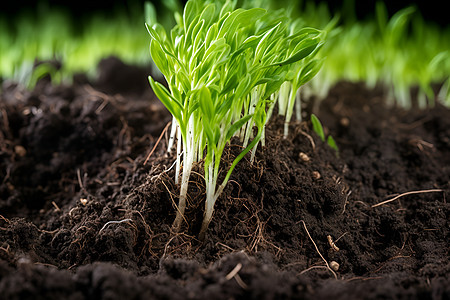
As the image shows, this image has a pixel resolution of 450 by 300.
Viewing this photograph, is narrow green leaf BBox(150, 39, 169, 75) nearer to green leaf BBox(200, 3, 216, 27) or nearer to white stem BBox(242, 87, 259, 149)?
green leaf BBox(200, 3, 216, 27)

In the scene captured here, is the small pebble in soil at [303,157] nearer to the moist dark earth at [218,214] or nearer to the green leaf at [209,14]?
the moist dark earth at [218,214]

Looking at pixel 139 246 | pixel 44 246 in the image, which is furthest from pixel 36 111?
pixel 139 246

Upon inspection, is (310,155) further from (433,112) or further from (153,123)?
(433,112)

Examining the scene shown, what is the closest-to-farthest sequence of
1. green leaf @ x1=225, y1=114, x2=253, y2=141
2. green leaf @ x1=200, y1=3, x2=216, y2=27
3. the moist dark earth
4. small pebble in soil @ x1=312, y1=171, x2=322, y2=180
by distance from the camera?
the moist dark earth → green leaf @ x1=225, y1=114, x2=253, y2=141 → green leaf @ x1=200, y1=3, x2=216, y2=27 → small pebble in soil @ x1=312, y1=171, x2=322, y2=180

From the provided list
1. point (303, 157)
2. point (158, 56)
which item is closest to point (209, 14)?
point (158, 56)

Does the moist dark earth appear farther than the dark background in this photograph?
No

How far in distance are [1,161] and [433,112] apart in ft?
7.30

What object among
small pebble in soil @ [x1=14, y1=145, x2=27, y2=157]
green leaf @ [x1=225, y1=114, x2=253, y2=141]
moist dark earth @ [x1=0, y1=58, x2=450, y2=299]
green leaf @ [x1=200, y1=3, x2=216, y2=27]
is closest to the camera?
moist dark earth @ [x1=0, y1=58, x2=450, y2=299]

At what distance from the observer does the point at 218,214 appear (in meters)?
1.23

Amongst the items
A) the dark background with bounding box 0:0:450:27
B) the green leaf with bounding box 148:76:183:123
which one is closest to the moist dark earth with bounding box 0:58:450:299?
the green leaf with bounding box 148:76:183:123

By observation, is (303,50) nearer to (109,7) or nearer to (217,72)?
(217,72)

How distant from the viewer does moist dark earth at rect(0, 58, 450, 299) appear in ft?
3.10

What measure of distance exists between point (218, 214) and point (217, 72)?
44 centimetres

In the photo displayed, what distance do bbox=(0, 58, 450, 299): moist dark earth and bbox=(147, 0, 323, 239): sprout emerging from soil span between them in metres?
0.11
